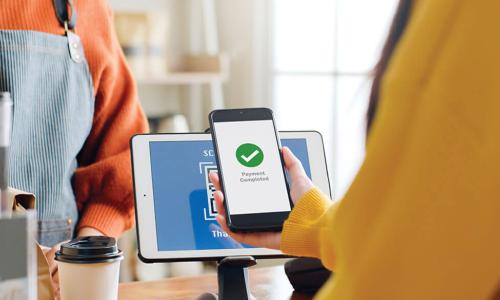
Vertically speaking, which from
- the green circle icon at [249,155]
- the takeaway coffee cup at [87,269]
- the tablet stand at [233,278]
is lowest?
the tablet stand at [233,278]

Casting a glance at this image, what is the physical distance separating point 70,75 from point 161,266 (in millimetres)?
1859

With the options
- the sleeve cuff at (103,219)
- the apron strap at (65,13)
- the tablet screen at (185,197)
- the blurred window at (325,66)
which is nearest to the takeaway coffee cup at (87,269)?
the tablet screen at (185,197)

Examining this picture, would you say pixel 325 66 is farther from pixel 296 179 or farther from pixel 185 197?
pixel 296 179

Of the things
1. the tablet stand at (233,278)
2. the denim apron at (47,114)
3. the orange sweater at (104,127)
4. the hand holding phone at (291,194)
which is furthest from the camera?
the orange sweater at (104,127)

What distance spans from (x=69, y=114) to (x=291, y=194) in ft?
1.70

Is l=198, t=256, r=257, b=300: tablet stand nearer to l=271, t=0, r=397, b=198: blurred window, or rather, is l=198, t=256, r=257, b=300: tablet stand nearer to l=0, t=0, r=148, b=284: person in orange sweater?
l=0, t=0, r=148, b=284: person in orange sweater

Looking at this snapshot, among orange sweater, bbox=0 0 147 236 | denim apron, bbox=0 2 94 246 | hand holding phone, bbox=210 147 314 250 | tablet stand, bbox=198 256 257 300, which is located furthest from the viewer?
orange sweater, bbox=0 0 147 236

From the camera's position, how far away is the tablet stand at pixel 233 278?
113cm

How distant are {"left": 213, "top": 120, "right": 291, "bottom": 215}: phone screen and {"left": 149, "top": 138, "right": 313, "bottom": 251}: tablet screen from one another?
0.12 m

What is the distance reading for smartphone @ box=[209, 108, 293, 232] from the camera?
1013 mm

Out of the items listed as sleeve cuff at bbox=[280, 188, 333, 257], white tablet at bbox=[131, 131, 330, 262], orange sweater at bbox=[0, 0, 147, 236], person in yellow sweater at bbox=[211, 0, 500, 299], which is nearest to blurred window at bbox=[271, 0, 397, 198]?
orange sweater at bbox=[0, 0, 147, 236]

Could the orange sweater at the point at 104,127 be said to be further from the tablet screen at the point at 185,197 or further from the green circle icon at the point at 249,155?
the green circle icon at the point at 249,155

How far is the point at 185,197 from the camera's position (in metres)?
1.18

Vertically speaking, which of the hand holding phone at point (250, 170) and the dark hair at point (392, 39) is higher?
the dark hair at point (392, 39)
